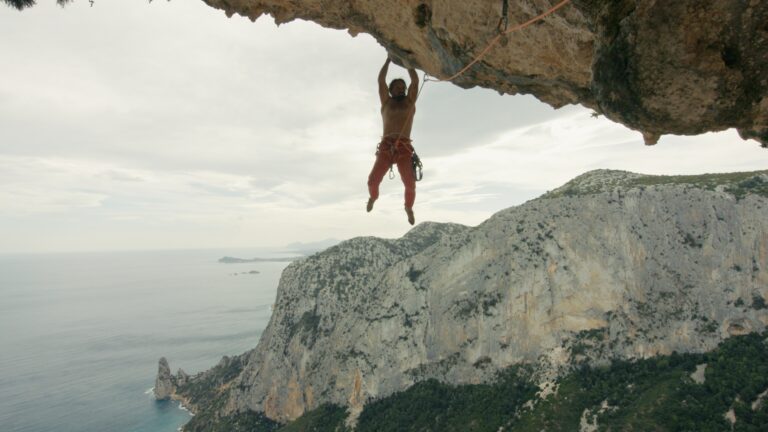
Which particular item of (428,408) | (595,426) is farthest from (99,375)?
(595,426)

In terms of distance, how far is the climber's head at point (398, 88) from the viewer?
28.2ft

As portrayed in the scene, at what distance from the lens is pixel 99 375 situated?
106000 mm

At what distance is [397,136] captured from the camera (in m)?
8.62


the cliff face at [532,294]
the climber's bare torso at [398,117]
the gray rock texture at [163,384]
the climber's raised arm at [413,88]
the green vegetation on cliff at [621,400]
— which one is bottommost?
the gray rock texture at [163,384]

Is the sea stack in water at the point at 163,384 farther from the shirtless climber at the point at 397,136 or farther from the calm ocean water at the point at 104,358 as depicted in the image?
the shirtless climber at the point at 397,136

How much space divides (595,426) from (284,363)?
53502 millimetres

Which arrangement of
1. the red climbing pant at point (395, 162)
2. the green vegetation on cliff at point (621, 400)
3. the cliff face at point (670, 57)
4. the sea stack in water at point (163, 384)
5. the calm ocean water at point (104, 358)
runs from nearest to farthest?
the cliff face at point (670, 57), the red climbing pant at point (395, 162), the green vegetation on cliff at point (621, 400), the calm ocean water at point (104, 358), the sea stack in water at point (163, 384)

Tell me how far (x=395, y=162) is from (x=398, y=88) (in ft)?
5.39

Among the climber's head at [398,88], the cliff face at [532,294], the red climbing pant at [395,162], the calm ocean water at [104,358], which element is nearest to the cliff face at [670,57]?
the climber's head at [398,88]

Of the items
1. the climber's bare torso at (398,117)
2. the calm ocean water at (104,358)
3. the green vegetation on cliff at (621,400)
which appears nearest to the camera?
the climber's bare torso at (398,117)

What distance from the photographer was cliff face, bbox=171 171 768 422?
174ft

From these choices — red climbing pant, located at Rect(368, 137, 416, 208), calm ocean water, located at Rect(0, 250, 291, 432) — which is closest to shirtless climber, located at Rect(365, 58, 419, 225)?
red climbing pant, located at Rect(368, 137, 416, 208)

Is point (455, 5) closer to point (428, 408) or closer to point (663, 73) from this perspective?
point (663, 73)

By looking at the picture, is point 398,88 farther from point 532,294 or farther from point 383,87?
point 532,294
